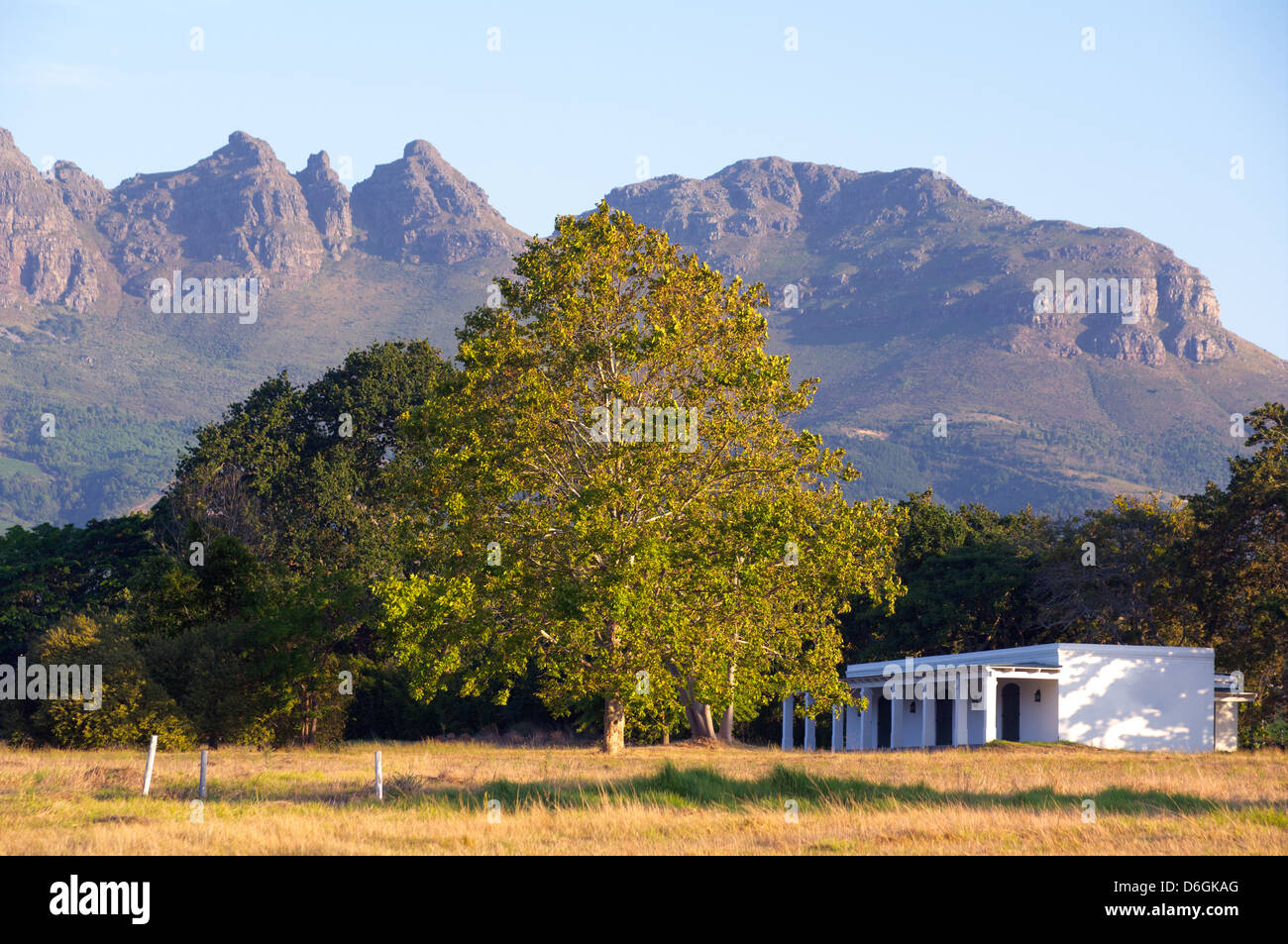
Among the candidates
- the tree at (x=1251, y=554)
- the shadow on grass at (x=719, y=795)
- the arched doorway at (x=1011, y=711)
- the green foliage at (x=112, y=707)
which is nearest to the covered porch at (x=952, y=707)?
the arched doorway at (x=1011, y=711)

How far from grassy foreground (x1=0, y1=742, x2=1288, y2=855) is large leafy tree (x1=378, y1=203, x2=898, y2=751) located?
159 inches

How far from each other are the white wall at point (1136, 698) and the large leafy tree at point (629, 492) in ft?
50.2

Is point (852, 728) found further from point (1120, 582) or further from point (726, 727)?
point (1120, 582)

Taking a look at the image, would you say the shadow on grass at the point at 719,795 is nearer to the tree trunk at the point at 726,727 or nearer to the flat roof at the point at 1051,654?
the flat roof at the point at 1051,654

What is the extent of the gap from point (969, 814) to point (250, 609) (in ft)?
114

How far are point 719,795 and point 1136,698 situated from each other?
107ft

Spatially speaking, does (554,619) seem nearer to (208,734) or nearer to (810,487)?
(810,487)

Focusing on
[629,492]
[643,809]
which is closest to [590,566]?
[629,492]

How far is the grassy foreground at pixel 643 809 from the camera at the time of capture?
602 inches

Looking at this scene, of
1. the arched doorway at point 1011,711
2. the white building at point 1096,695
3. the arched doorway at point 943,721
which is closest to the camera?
the white building at point 1096,695

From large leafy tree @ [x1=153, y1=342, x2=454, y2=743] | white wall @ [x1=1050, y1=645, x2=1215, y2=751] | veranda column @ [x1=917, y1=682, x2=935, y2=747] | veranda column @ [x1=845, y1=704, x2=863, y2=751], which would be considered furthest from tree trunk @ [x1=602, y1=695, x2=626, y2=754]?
veranda column @ [x1=845, y1=704, x2=863, y2=751]

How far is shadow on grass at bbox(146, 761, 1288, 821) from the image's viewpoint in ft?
65.5

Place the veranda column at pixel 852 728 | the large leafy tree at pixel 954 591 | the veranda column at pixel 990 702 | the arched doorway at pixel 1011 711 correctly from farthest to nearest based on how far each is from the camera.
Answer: the veranda column at pixel 852 728
the large leafy tree at pixel 954 591
the arched doorway at pixel 1011 711
the veranda column at pixel 990 702

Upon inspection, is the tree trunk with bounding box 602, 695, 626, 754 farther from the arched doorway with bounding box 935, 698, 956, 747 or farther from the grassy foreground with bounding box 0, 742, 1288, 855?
the arched doorway with bounding box 935, 698, 956, 747
